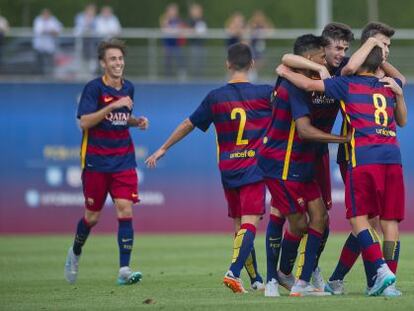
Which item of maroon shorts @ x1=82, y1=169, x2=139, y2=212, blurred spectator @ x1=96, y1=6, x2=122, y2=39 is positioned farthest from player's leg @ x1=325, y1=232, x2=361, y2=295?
blurred spectator @ x1=96, y1=6, x2=122, y2=39

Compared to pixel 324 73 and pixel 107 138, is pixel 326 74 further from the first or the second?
pixel 107 138

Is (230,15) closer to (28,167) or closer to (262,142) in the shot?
(28,167)

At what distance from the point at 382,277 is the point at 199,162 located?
14.8 m

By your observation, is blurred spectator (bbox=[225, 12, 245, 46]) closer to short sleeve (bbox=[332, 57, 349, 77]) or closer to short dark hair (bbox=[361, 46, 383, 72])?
short sleeve (bbox=[332, 57, 349, 77])

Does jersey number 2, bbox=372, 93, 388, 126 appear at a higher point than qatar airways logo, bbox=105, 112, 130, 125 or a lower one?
higher

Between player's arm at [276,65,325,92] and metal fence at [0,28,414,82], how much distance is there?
15.0 meters

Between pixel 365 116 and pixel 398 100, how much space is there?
488 millimetres

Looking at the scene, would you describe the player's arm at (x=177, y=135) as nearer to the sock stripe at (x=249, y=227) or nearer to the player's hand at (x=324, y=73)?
the sock stripe at (x=249, y=227)

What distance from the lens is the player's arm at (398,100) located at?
10.5 metres

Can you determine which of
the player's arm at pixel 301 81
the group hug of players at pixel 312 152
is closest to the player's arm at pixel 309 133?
the group hug of players at pixel 312 152

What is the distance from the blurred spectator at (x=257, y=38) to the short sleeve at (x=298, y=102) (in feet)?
49.9

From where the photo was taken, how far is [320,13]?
27016 mm

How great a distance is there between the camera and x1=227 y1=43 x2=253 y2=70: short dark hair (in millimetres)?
11836

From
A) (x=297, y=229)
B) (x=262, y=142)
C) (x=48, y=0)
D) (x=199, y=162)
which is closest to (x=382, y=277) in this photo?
(x=297, y=229)
